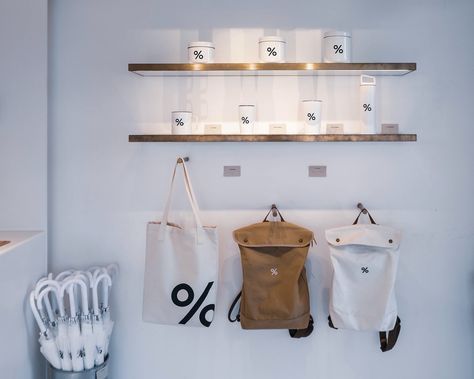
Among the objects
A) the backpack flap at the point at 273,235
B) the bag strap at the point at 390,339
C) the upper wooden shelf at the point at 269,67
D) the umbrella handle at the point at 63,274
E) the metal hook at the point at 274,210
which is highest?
the upper wooden shelf at the point at 269,67

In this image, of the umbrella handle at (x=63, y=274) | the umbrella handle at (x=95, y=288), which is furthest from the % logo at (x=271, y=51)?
the umbrella handle at (x=63, y=274)

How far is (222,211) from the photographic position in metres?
2.28

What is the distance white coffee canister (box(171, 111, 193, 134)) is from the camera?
2.08m

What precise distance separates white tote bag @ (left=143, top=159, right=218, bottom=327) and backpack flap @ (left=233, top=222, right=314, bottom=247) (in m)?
0.12

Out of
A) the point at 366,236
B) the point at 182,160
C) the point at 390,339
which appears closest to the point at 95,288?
the point at 182,160

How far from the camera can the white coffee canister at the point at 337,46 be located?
6.66ft

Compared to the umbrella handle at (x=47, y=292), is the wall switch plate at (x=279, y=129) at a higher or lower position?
higher

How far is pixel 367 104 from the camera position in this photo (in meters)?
2.08

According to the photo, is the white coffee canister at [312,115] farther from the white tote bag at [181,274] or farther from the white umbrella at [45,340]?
the white umbrella at [45,340]

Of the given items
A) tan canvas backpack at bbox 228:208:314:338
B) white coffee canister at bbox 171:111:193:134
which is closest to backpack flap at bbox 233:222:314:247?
tan canvas backpack at bbox 228:208:314:338

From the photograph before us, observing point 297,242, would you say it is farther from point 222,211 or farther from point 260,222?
point 222,211

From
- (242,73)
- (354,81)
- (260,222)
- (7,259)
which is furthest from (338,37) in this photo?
(7,259)

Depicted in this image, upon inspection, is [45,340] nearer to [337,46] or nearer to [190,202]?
[190,202]

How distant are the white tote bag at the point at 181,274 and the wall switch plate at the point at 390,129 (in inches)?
33.3
